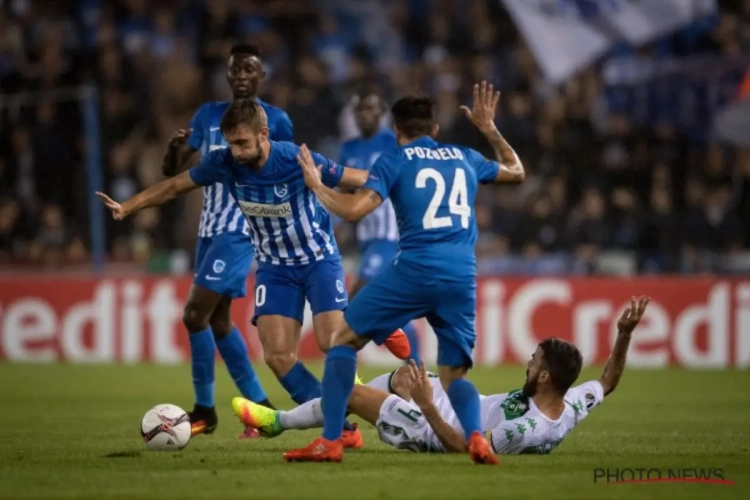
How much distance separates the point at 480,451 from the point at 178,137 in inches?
122

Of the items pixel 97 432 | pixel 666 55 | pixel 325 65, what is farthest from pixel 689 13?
pixel 97 432

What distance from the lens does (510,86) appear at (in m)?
19.1

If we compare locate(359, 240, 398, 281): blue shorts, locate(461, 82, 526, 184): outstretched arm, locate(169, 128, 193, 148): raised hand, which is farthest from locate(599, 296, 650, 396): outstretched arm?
locate(359, 240, 398, 281): blue shorts

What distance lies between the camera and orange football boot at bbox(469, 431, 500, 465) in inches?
289

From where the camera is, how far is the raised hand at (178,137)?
8.99m

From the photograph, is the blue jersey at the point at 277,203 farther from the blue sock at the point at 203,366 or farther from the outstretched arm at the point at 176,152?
the blue sock at the point at 203,366

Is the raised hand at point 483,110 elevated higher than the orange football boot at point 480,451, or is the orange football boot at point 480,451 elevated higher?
the raised hand at point 483,110

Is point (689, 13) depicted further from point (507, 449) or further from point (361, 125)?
point (507, 449)

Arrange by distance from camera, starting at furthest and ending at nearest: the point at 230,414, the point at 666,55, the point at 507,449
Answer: the point at 666,55 < the point at 230,414 < the point at 507,449

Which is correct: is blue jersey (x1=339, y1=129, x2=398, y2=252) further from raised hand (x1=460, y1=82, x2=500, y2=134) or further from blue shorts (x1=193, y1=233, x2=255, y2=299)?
raised hand (x1=460, y1=82, x2=500, y2=134)

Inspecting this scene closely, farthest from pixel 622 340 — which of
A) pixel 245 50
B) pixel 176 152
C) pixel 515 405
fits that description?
pixel 245 50

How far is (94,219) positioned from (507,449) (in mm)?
10878

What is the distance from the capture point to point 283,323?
8633mm

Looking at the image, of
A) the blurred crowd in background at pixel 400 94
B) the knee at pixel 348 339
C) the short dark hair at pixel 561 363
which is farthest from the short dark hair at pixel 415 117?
the blurred crowd in background at pixel 400 94
